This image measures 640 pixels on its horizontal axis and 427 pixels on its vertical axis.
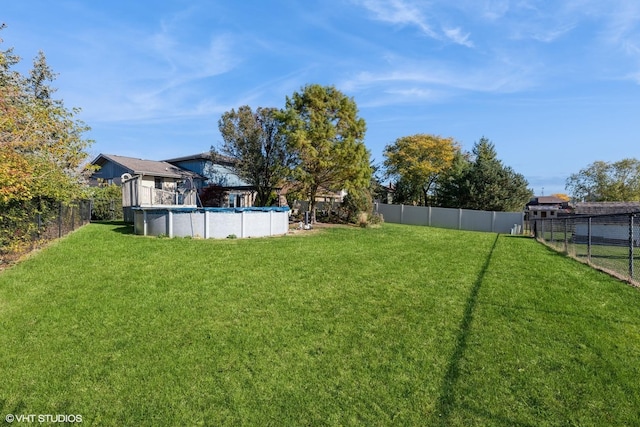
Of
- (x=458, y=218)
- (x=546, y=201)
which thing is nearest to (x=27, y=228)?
(x=458, y=218)

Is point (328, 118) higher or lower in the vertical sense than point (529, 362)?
higher

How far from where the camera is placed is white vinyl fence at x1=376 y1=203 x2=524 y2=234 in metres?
24.2

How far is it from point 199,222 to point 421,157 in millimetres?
26744

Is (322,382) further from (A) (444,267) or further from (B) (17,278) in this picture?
(B) (17,278)

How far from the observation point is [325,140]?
18094 millimetres

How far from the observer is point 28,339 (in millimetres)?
4383

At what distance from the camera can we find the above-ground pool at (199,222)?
1234 cm

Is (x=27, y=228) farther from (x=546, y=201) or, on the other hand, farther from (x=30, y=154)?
(x=546, y=201)

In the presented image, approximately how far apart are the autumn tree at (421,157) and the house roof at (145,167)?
1918 cm

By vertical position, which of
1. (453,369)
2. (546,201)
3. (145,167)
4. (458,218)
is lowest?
(453,369)

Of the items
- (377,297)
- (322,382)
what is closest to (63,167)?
(377,297)

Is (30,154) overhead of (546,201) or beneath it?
overhead

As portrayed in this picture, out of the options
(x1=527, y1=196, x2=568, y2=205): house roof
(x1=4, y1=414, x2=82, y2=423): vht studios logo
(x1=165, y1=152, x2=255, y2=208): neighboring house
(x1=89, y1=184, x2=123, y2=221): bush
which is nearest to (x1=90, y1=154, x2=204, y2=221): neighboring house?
(x1=165, y1=152, x2=255, y2=208): neighboring house

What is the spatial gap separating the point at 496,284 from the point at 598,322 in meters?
1.97
